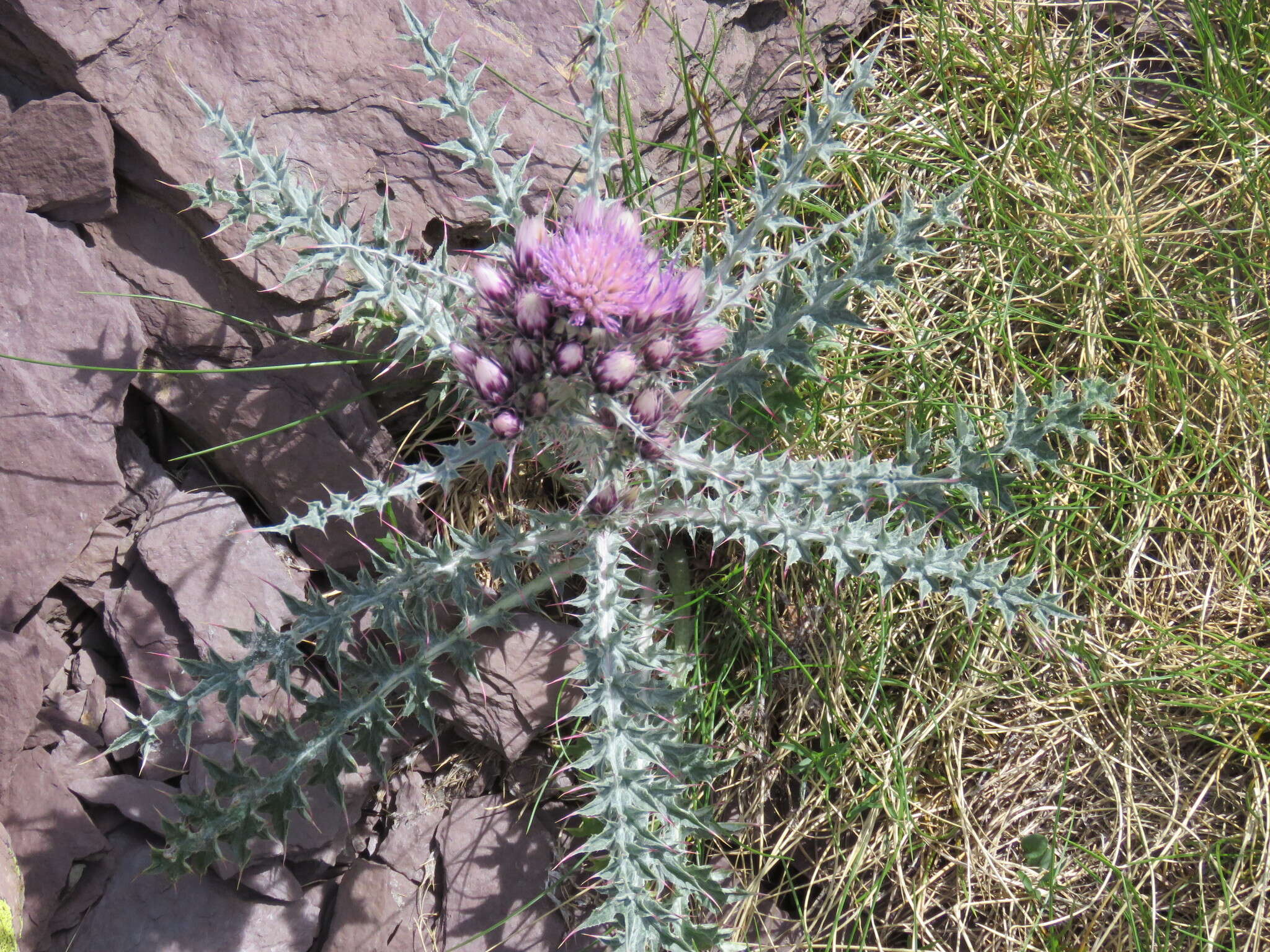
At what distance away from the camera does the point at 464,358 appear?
2418mm

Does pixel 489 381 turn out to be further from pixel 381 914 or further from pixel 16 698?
pixel 16 698

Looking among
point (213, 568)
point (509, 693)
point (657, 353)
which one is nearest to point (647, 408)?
point (657, 353)

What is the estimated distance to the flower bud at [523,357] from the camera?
237cm

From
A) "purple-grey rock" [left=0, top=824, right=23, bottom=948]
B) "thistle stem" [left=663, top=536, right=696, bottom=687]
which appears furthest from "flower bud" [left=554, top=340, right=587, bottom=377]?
"purple-grey rock" [left=0, top=824, right=23, bottom=948]

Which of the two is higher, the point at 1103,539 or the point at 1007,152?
the point at 1007,152

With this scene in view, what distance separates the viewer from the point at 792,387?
3.17 m

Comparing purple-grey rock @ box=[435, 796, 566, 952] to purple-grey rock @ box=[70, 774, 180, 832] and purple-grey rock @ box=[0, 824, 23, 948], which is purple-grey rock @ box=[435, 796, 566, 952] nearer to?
purple-grey rock @ box=[70, 774, 180, 832]

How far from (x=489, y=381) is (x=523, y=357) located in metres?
0.10

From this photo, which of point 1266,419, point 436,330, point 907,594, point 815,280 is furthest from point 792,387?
point 1266,419

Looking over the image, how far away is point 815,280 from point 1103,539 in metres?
1.41

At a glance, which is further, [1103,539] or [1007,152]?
[1007,152]

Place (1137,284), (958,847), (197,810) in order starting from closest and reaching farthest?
(197,810) < (958,847) < (1137,284)

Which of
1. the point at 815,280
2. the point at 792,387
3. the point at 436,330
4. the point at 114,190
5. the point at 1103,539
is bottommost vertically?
the point at 1103,539

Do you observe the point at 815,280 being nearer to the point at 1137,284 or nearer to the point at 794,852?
the point at 1137,284
